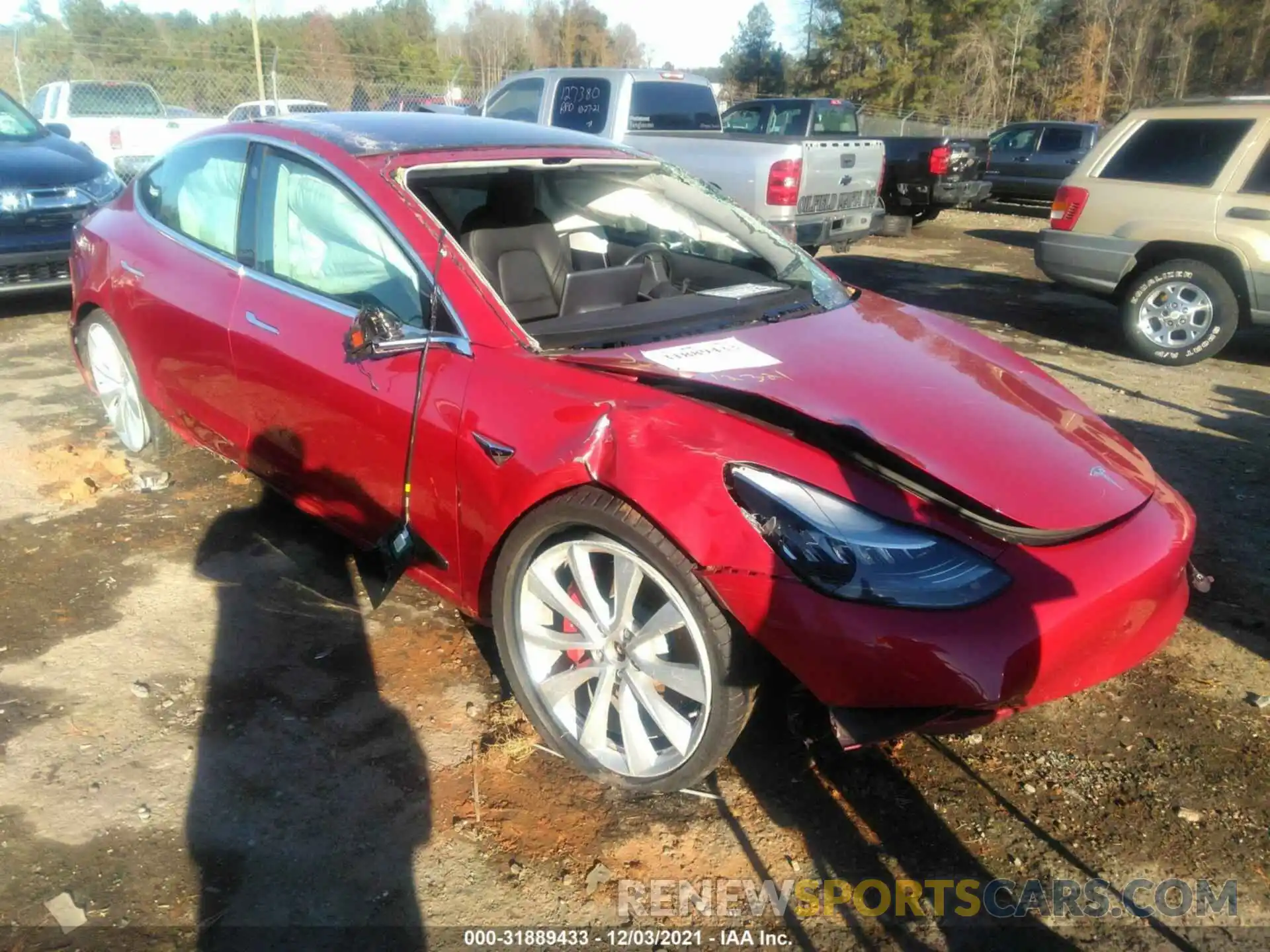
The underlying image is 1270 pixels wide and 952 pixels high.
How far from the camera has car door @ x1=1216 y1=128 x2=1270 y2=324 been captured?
21.8 ft

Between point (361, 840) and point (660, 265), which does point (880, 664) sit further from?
point (660, 265)

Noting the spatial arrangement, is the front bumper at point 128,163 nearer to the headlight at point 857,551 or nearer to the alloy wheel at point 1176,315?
the alloy wheel at point 1176,315

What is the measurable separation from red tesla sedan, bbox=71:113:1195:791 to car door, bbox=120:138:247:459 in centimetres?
2

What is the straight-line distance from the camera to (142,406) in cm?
451

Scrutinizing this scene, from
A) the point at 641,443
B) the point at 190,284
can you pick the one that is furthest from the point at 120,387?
the point at 641,443

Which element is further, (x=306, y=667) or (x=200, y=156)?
(x=200, y=156)

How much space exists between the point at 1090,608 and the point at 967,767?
0.73m

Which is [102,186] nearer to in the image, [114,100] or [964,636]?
[114,100]

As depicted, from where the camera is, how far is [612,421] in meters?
2.49

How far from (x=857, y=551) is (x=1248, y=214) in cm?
616

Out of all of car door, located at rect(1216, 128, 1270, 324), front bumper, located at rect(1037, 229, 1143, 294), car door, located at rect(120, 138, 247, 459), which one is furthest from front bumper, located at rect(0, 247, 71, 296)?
car door, located at rect(1216, 128, 1270, 324)


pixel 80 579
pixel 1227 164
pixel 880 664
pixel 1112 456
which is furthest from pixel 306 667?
pixel 1227 164

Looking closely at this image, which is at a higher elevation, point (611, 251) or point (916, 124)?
point (916, 124)

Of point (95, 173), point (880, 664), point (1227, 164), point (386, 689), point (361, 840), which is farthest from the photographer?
point (95, 173)
